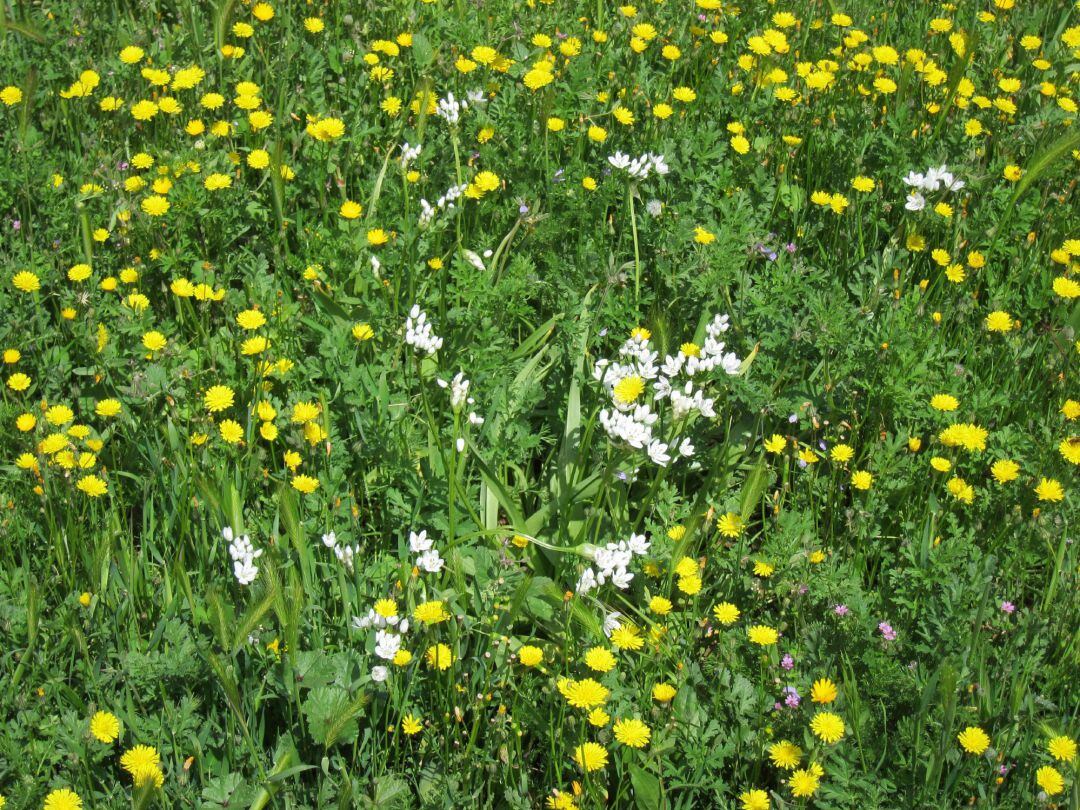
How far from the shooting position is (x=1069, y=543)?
8.68 feet

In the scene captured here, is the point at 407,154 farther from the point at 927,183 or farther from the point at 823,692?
the point at 823,692

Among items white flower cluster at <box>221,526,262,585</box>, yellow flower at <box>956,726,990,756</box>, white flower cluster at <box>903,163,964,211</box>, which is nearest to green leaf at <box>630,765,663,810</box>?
yellow flower at <box>956,726,990,756</box>

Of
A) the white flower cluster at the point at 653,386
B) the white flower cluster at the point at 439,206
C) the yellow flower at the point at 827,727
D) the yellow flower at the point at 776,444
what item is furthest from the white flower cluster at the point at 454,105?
the yellow flower at the point at 827,727

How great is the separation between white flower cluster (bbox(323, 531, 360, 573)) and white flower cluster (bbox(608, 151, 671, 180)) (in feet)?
4.66

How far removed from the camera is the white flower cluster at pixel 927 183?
128 inches

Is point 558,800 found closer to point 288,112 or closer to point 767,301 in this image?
point 767,301

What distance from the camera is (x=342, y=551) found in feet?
7.79

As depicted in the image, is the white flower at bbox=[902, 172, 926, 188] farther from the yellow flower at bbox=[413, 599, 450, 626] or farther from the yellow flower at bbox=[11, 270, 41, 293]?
the yellow flower at bbox=[11, 270, 41, 293]

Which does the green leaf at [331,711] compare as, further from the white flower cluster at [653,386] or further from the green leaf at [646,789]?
the white flower cluster at [653,386]

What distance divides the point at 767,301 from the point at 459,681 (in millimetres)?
1426

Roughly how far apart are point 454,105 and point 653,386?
1290 mm

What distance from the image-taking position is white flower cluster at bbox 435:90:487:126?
134 inches

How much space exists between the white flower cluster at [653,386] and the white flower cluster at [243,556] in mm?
803

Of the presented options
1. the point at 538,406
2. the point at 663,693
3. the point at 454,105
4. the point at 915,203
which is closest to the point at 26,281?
the point at 454,105
